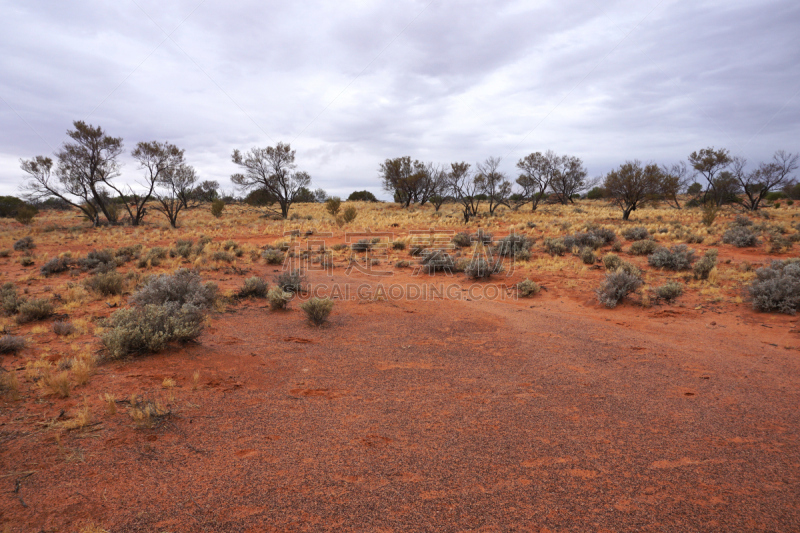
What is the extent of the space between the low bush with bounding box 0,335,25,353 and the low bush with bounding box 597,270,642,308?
37.8ft

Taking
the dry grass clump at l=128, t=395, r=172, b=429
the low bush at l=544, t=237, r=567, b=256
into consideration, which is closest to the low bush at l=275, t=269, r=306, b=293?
the dry grass clump at l=128, t=395, r=172, b=429

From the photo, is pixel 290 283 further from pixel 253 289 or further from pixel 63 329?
pixel 63 329

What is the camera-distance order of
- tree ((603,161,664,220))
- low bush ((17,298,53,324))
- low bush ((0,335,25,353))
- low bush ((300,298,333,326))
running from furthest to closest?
1. tree ((603,161,664,220))
2. low bush ((300,298,333,326))
3. low bush ((17,298,53,324))
4. low bush ((0,335,25,353))

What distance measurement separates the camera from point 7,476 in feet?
9.34

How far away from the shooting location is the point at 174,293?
749 cm

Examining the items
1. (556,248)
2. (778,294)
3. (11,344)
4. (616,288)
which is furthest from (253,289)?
(778,294)

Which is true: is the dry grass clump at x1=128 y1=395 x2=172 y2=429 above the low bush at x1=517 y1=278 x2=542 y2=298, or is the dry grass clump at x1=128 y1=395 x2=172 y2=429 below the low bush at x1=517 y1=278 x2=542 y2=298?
above

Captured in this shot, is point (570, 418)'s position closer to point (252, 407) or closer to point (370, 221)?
point (252, 407)

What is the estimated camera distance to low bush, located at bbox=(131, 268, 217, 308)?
7.29 meters

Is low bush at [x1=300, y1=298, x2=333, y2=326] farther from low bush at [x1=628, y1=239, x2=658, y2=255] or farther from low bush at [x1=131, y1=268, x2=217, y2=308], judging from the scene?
low bush at [x1=628, y1=239, x2=658, y2=255]

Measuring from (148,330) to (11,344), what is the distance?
6.60 ft

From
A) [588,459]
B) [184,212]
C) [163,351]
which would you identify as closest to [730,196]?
[588,459]

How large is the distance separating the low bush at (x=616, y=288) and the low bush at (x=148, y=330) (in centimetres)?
921

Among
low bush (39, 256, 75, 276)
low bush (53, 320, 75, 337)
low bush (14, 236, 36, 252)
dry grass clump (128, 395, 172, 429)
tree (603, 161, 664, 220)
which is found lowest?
dry grass clump (128, 395, 172, 429)
